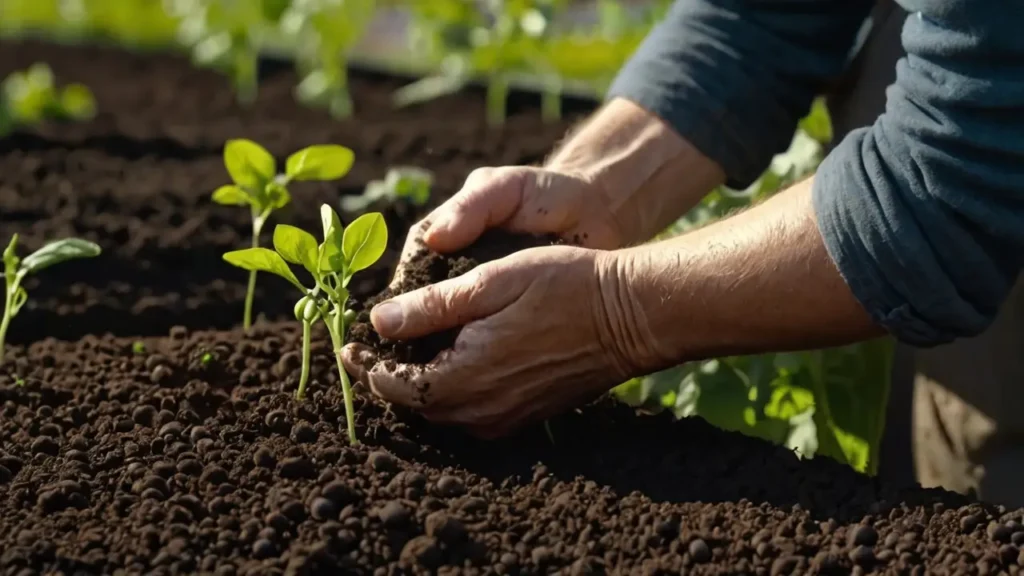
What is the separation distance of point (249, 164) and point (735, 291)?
1.07 m

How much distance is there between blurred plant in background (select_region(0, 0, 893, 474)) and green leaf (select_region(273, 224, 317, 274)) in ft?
2.76

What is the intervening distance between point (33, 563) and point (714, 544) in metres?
0.95

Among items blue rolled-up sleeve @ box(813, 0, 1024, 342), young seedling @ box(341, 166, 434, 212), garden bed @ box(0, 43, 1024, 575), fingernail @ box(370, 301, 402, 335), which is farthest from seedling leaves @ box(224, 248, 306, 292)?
young seedling @ box(341, 166, 434, 212)

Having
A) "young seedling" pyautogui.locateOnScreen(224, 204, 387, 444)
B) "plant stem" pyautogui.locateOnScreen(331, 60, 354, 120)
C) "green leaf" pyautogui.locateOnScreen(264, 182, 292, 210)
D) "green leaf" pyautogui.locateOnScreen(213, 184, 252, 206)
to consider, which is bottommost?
"young seedling" pyautogui.locateOnScreen(224, 204, 387, 444)

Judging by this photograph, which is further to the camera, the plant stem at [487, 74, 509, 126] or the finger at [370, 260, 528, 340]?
the plant stem at [487, 74, 509, 126]

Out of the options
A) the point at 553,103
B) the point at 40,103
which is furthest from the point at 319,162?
the point at 40,103

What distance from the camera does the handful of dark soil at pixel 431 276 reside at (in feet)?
7.47

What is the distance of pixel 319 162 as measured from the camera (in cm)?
272

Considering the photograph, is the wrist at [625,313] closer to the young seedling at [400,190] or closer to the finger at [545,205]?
the finger at [545,205]

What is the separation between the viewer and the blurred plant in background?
2.83 meters

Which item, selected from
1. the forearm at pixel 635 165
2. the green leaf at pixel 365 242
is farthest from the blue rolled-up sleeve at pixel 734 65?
the green leaf at pixel 365 242

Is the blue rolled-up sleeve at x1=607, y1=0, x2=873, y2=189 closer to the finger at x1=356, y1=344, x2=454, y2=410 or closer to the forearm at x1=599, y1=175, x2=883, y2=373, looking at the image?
the forearm at x1=599, y1=175, x2=883, y2=373

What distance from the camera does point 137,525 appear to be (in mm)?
1949

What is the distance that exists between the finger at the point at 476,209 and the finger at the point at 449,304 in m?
0.18
